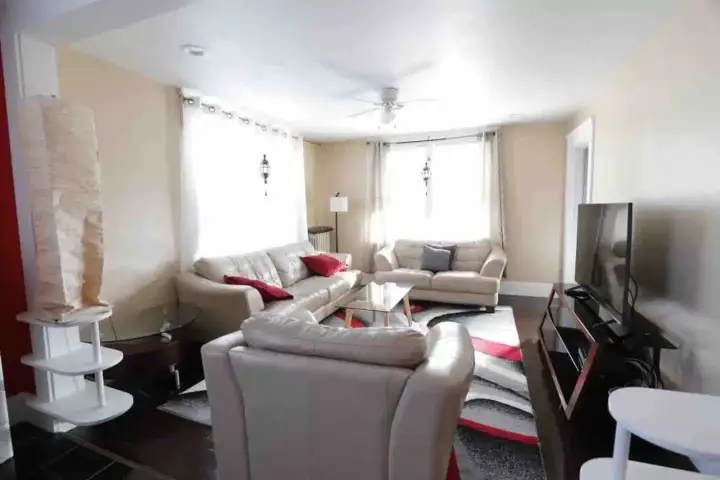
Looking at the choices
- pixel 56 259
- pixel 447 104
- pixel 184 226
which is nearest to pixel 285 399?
pixel 56 259

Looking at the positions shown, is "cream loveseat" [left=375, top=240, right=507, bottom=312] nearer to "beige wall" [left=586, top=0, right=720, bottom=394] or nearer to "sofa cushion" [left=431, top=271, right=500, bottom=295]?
"sofa cushion" [left=431, top=271, right=500, bottom=295]

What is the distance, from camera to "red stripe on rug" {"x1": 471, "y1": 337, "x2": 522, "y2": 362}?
10.2 feet

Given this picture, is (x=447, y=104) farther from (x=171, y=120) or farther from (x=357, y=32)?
(x=171, y=120)

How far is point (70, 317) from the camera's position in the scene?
6.61ft

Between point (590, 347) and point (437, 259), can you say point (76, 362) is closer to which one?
point (590, 347)

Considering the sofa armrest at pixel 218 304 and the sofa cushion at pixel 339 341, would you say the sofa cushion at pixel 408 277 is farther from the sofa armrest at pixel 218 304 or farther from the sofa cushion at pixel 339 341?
the sofa cushion at pixel 339 341

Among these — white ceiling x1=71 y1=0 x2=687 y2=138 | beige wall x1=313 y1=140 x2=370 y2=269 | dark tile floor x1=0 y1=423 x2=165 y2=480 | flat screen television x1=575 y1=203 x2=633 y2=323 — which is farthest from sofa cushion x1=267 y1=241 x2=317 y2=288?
flat screen television x1=575 y1=203 x2=633 y2=323

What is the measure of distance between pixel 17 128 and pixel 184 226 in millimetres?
1502

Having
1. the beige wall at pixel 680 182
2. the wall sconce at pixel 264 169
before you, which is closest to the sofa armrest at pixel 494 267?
the beige wall at pixel 680 182

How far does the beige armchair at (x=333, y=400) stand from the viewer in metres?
1.24

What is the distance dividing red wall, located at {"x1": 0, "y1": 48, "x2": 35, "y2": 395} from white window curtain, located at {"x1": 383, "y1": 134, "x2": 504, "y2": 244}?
4.42 meters

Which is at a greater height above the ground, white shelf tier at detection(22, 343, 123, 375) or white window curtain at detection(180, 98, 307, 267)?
white window curtain at detection(180, 98, 307, 267)

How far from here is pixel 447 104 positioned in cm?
397

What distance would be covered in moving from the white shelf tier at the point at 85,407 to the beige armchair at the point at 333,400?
94 centimetres
